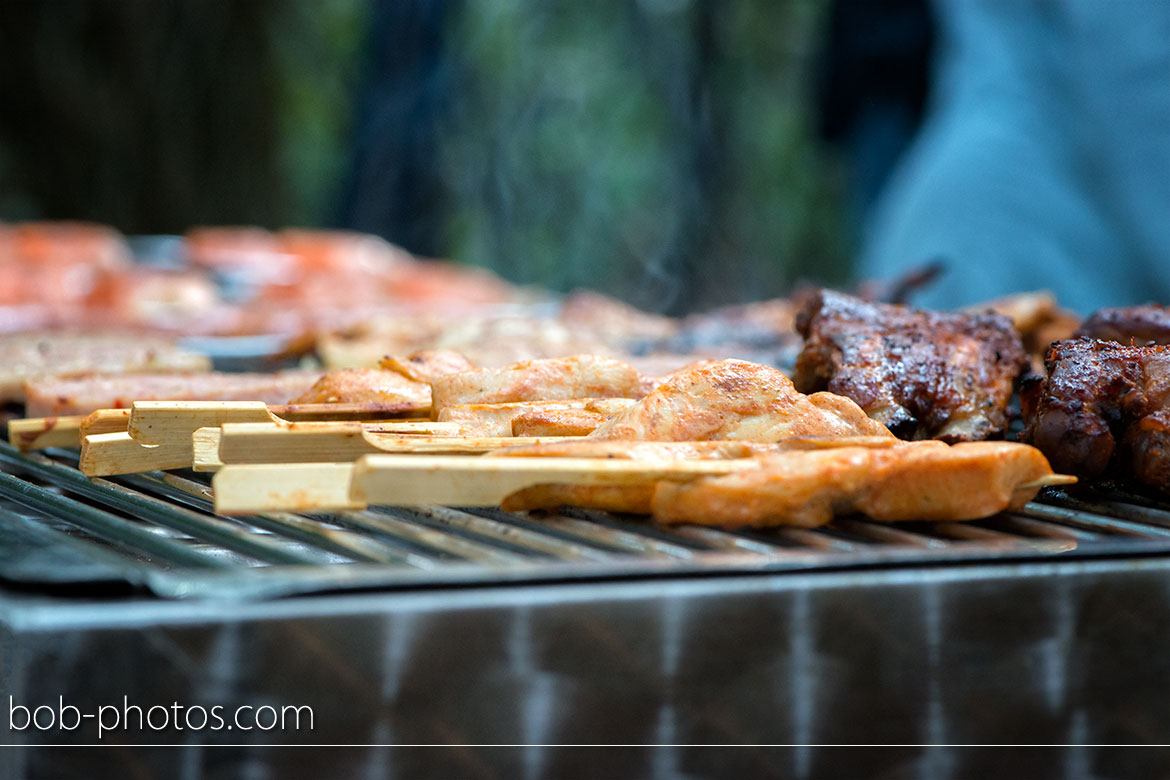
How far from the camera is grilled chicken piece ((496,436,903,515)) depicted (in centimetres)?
143

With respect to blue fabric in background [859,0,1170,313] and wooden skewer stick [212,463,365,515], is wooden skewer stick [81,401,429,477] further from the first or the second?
blue fabric in background [859,0,1170,313]

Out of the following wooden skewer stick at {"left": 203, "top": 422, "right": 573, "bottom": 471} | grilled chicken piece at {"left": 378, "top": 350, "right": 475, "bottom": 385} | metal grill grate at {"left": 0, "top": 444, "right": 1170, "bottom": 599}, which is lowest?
metal grill grate at {"left": 0, "top": 444, "right": 1170, "bottom": 599}

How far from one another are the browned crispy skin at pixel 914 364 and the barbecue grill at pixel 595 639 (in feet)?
1.32

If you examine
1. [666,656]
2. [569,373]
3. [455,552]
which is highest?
[569,373]

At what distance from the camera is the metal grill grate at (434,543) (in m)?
1.13

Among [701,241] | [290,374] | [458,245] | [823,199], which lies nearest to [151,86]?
[458,245]

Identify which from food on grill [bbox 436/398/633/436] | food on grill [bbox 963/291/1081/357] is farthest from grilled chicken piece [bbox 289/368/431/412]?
food on grill [bbox 963/291/1081/357]

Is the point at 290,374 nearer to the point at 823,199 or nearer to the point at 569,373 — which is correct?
the point at 569,373

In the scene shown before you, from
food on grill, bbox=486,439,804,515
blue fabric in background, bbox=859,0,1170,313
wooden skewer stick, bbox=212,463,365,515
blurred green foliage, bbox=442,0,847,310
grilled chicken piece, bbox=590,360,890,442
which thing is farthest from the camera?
blurred green foliage, bbox=442,0,847,310

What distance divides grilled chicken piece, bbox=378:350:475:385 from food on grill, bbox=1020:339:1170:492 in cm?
100

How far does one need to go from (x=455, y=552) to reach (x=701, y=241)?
13031 millimetres

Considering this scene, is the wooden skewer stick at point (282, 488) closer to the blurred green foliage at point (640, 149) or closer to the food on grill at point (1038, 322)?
the food on grill at point (1038, 322)

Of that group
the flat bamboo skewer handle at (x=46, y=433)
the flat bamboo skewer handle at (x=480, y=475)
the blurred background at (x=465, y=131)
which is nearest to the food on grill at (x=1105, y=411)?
the flat bamboo skewer handle at (x=480, y=475)

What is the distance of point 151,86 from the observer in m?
11.5
